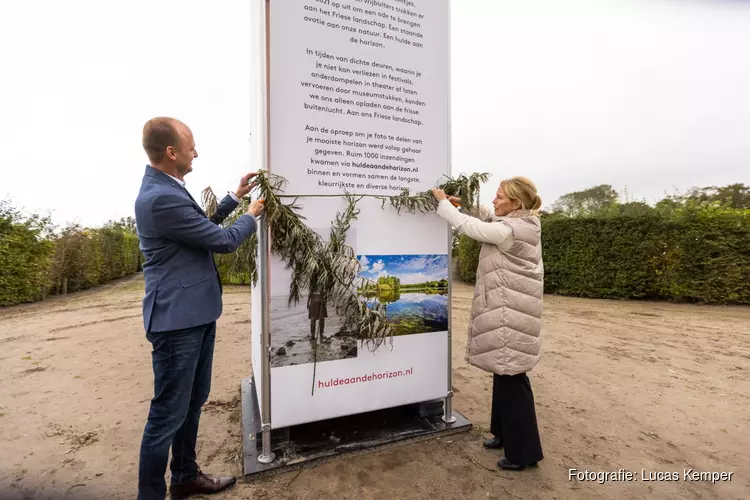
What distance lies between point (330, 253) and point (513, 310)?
132 cm

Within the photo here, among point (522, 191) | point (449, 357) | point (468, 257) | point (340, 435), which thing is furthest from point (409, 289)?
point (468, 257)

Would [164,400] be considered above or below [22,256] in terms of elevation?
below

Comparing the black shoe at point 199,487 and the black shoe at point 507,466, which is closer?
the black shoe at point 199,487

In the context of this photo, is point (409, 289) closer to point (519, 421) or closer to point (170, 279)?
point (519, 421)

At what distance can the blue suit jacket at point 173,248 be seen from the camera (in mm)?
1989

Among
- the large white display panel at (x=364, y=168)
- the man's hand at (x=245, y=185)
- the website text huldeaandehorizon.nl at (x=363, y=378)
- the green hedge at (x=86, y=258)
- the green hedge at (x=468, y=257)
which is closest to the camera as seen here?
the man's hand at (x=245, y=185)

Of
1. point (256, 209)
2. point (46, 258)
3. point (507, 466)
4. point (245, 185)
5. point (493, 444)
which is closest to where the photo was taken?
point (256, 209)

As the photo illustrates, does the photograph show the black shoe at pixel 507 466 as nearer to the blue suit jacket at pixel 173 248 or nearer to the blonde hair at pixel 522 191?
the blonde hair at pixel 522 191

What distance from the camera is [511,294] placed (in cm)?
258

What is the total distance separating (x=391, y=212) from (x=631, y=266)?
10.0 metres

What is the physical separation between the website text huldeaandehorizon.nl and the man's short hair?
1.80 m

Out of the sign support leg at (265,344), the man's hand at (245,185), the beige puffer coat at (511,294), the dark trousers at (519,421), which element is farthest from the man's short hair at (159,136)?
the dark trousers at (519,421)

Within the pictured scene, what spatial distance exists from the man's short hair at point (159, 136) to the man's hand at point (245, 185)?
475 millimetres

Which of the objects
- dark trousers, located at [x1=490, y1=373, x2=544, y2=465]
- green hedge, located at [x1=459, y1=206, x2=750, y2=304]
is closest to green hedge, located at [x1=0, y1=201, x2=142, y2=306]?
dark trousers, located at [x1=490, y1=373, x2=544, y2=465]
